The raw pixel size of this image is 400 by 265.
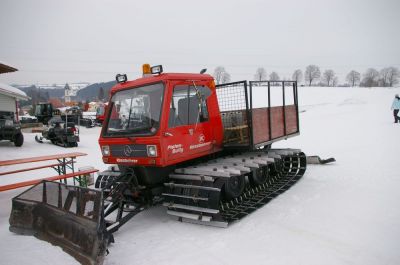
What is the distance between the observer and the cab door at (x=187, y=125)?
17.6ft

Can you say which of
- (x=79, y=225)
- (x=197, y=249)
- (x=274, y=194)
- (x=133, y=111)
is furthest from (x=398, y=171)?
(x=79, y=225)

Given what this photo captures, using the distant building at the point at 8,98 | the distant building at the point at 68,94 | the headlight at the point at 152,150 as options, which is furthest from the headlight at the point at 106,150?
the distant building at the point at 68,94

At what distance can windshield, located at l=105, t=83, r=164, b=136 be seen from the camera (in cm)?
535

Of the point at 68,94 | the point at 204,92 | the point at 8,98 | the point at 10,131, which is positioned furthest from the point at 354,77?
the point at 204,92

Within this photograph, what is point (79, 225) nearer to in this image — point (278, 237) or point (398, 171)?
point (278, 237)

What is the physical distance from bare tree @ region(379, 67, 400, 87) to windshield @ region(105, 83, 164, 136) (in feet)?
259

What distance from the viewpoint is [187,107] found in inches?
227

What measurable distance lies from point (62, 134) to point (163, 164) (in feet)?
46.1

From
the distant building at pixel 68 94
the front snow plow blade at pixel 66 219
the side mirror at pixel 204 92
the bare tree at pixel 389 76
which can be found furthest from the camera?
the bare tree at pixel 389 76

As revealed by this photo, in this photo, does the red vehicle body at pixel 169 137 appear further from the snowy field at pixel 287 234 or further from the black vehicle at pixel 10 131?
the black vehicle at pixel 10 131

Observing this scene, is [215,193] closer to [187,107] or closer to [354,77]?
[187,107]

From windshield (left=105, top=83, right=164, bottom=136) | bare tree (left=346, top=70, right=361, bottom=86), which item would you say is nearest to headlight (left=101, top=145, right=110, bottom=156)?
windshield (left=105, top=83, right=164, bottom=136)

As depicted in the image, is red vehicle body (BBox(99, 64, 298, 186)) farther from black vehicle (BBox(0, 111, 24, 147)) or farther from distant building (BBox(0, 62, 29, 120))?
distant building (BBox(0, 62, 29, 120))

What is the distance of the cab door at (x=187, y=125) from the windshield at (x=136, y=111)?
0.27 metres
